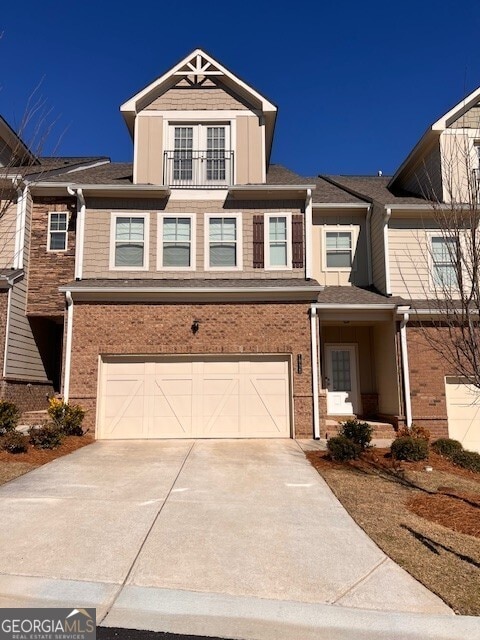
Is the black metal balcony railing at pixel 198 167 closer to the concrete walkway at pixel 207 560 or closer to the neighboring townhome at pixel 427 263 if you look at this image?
the neighboring townhome at pixel 427 263

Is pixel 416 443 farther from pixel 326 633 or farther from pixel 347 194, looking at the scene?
pixel 347 194

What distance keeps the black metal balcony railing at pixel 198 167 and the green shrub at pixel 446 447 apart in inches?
355

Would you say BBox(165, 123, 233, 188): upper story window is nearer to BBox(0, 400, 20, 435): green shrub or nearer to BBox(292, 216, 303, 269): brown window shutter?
BBox(292, 216, 303, 269): brown window shutter

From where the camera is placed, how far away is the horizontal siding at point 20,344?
44.4ft

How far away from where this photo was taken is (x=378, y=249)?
14.7 m

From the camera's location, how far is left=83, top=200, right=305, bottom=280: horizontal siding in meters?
13.7

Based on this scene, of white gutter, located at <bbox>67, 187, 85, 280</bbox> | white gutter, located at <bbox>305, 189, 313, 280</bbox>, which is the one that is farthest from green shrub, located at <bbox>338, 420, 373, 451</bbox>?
white gutter, located at <bbox>67, 187, 85, 280</bbox>

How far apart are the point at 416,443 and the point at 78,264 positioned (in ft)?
31.9

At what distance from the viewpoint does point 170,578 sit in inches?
180

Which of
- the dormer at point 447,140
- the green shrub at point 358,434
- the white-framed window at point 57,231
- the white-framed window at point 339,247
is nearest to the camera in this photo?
the green shrub at point 358,434

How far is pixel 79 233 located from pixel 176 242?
2.70 meters

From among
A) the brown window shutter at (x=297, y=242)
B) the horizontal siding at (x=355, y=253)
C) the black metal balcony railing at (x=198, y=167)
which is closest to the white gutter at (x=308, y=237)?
the brown window shutter at (x=297, y=242)

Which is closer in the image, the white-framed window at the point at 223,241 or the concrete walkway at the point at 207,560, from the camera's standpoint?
the concrete walkway at the point at 207,560

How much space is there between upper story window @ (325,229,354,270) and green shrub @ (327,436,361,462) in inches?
266
